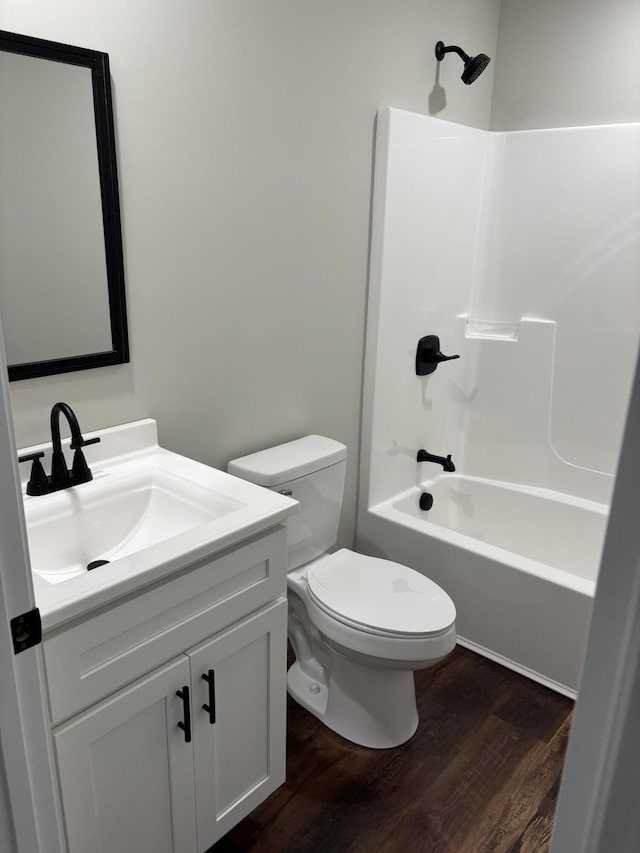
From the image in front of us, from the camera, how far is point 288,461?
6.73 feet

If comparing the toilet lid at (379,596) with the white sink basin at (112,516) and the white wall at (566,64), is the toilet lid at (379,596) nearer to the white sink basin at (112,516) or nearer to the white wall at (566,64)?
the white sink basin at (112,516)

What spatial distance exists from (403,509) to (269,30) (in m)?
1.78

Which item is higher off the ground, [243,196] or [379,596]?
[243,196]

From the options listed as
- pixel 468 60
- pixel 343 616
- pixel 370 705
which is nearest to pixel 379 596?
pixel 343 616

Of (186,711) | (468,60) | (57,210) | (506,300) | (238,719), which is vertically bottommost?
(238,719)

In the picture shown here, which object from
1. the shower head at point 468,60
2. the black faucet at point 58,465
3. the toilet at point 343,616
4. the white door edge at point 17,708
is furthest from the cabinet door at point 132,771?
the shower head at point 468,60

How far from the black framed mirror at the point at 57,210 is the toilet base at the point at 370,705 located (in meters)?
1.18

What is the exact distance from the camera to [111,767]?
127 cm

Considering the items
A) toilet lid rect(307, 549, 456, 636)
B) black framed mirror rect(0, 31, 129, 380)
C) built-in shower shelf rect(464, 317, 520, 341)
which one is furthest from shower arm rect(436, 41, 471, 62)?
toilet lid rect(307, 549, 456, 636)

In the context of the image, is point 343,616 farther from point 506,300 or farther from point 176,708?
point 506,300

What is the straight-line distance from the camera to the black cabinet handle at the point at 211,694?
141 cm

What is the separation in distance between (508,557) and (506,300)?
114cm

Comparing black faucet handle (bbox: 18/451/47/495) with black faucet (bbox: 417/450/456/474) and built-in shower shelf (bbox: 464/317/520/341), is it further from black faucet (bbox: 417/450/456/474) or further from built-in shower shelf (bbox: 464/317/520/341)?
built-in shower shelf (bbox: 464/317/520/341)

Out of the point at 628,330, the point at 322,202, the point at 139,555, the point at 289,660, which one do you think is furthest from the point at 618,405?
the point at 139,555
